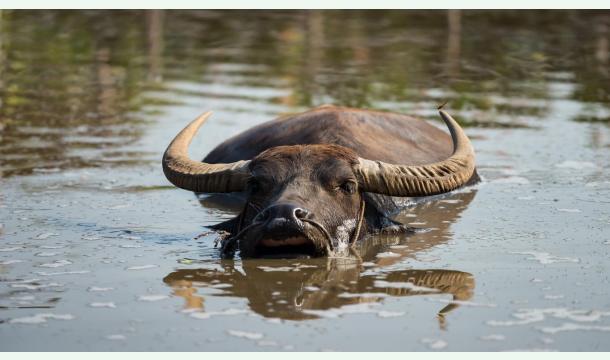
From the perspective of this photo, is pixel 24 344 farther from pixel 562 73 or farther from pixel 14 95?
pixel 562 73

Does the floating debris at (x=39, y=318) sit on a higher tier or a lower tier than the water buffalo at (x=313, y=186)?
lower

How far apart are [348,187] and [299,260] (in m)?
0.63

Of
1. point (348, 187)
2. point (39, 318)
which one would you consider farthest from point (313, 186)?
point (39, 318)

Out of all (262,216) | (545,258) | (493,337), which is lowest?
(545,258)

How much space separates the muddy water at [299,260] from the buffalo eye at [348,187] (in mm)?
383

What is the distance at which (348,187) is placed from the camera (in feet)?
23.0

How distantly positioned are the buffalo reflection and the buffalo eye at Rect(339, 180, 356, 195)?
333mm

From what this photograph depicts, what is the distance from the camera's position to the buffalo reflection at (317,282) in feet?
19.0

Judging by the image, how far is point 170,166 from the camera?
751 cm

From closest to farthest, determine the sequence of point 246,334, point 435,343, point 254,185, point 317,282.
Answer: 1. point 435,343
2. point 246,334
3. point 317,282
4. point 254,185

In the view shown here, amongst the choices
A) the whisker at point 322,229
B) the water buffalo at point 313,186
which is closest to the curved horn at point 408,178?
the water buffalo at point 313,186

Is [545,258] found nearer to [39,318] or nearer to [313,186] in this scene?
[313,186]

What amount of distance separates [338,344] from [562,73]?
10918 mm

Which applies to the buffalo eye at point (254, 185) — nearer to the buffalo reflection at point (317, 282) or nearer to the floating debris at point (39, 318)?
the buffalo reflection at point (317, 282)
